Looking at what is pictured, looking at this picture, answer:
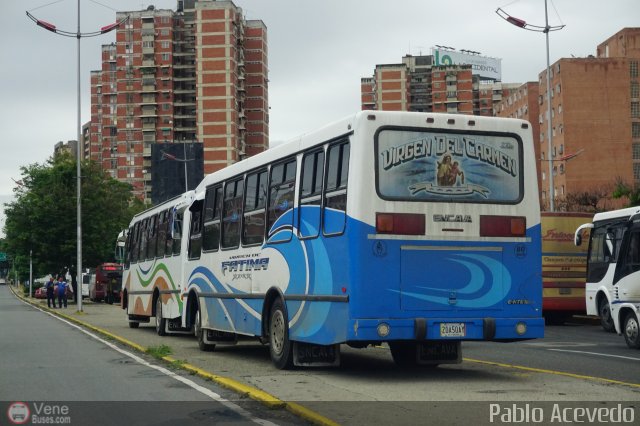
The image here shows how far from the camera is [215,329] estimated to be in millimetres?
17516

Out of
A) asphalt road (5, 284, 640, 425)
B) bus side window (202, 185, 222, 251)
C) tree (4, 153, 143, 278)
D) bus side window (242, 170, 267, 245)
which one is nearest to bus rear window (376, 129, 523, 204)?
A: asphalt road (5, 284, 640, 425)

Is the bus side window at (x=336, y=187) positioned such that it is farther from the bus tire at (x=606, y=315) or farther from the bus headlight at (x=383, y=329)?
the bus tire at (x=606, y=315)

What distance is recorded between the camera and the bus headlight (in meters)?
11.8

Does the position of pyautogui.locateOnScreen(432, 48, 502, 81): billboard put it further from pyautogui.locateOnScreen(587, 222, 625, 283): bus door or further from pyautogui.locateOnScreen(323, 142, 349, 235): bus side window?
pyautogui.locateOnScreen(323, 142, 349, 235): bus side window

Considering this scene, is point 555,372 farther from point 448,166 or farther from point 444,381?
point 448,166

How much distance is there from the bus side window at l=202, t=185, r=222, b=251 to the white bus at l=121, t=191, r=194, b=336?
212 cm

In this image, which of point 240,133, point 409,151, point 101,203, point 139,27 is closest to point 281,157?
point 409,151

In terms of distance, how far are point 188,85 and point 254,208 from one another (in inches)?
4914

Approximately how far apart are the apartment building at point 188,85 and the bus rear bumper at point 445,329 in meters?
116

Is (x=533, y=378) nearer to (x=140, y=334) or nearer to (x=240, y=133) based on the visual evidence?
(x=140, y=334)

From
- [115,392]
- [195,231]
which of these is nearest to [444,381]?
[115,392]

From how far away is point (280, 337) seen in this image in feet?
45.8

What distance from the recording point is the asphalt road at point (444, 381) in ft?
31.3

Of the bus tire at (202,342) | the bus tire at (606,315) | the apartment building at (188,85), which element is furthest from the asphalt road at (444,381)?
the apartment building at (188,85)
